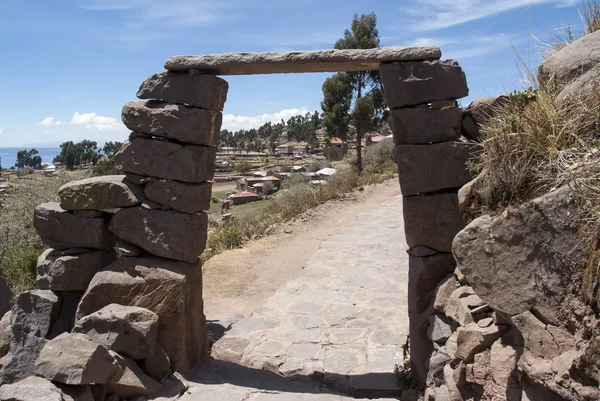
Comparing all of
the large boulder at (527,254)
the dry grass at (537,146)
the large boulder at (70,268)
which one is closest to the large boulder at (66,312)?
the large boulder at (70,268)

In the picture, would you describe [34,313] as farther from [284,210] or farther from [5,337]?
[284,210]

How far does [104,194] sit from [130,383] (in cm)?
199

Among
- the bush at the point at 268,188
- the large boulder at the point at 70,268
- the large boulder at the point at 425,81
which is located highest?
the large boulder at the point at 425,81

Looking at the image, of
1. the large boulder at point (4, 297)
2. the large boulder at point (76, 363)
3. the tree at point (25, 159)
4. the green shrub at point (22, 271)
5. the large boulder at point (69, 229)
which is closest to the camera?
the large boulder at point (76, 363)

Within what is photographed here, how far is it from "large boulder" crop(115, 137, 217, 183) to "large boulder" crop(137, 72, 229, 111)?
0.46 metres

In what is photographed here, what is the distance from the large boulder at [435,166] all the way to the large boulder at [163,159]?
215cm

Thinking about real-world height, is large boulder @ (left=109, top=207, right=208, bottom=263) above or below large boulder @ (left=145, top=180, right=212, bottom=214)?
below

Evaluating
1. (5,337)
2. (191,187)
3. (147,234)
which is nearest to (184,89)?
(191,187)

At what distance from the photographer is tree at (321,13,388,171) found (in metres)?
20.6

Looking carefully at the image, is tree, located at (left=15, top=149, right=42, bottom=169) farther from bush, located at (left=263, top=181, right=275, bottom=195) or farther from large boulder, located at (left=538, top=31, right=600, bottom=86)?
large boulder, located at (left=538, top=31, right=600, bottom=86)

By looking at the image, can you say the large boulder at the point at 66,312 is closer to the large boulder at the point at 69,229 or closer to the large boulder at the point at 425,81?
the large boulder at the point at 69,229

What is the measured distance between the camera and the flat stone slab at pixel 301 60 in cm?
513

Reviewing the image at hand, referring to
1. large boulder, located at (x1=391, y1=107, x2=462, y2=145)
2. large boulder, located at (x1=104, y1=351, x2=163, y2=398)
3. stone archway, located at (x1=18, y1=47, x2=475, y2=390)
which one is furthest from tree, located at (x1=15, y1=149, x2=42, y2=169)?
large boulder, located at (x1=391, y1=107, x2=462, y2=145)

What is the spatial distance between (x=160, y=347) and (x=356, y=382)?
6.85 ft
